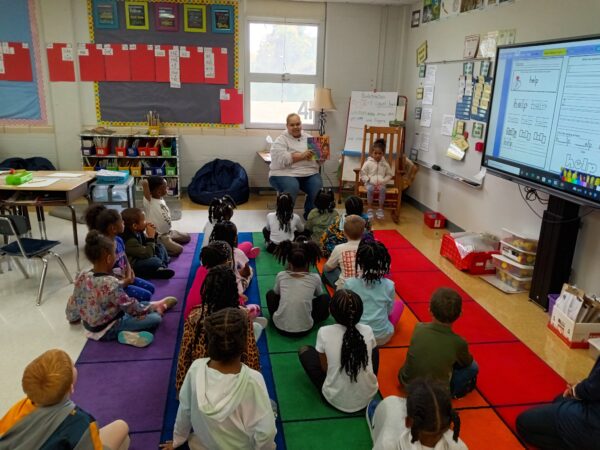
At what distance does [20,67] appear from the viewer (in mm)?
6281

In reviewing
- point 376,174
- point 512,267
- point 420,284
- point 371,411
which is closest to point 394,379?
point 371,411

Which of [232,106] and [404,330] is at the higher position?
[232,106]

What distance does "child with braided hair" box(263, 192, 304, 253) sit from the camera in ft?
13.9

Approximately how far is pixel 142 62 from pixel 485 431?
5.98 meters

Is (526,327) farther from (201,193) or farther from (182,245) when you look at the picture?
(201,193)

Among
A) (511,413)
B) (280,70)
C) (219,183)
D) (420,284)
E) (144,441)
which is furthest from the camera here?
(280,70)

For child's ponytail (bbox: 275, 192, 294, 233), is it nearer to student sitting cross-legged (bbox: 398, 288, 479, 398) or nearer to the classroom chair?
the classroom chair

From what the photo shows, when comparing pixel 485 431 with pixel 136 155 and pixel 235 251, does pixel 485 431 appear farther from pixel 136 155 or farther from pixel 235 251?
pixel 136 155

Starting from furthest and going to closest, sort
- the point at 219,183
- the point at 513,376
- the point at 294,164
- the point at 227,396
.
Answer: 1. the point at 219,183
2. the point at 294,164
3. the point at 513,376
4. the point at 227,396

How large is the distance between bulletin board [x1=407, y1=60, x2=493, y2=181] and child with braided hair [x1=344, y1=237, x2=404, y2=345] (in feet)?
8.15

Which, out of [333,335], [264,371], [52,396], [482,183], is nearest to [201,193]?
[482,183]

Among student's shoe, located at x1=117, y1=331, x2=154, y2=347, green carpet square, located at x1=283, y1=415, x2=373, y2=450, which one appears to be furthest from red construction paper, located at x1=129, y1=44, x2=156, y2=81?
green carpet square, located at x1=283, y1=415, x2=373, y2=450

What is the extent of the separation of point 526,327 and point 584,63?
180 centimetres

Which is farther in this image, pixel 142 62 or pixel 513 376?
pixel 142 62
